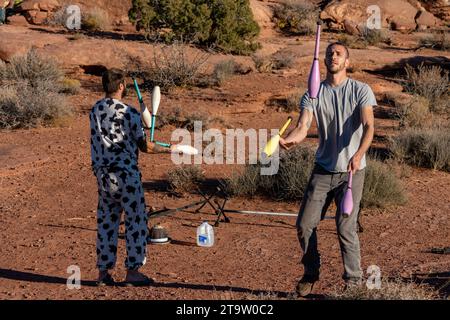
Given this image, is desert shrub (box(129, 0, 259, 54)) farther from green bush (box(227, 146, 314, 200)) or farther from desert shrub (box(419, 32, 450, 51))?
green bush (box(227, 146, 314, 200))

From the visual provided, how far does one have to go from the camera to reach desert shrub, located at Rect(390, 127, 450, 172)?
36.0ft

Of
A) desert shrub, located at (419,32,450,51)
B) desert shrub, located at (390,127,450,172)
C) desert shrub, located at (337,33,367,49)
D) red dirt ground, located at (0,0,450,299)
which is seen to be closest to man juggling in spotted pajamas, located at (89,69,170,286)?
red dirt ground, located at (0,0,450,299)

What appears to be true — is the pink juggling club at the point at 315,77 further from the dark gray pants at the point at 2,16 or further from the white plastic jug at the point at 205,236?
the dark gray pants at the point at 2,16

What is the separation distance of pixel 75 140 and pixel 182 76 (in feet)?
15.0

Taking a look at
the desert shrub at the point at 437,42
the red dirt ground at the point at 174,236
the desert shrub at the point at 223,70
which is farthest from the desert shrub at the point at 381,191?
the desert shrub at the point at 437,42

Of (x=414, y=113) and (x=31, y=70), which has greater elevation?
(x=31, y=70)

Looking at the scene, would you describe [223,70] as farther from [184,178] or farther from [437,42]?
[437,42]

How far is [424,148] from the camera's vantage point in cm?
1122

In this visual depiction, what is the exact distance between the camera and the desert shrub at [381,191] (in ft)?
29.6

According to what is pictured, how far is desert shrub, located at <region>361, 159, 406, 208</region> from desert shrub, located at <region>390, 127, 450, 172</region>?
1876 millimetres

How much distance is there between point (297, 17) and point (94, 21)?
7.31 metres

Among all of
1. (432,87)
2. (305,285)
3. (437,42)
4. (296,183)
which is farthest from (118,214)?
(437,42)
